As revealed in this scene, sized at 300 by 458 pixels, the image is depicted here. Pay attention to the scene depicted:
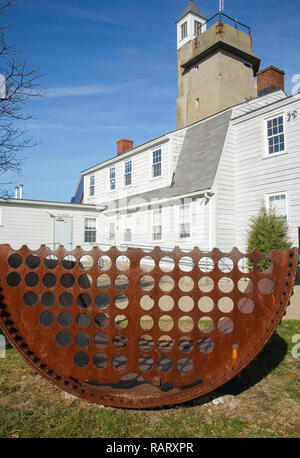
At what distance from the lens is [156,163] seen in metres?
18.1

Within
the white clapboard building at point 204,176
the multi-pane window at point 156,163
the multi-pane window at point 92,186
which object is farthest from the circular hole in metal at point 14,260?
the multi-pane window at point 92,186

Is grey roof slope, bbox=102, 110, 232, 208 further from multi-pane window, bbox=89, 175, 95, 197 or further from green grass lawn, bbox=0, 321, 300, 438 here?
green grass lawn, bbox=0, 321, 300, 438

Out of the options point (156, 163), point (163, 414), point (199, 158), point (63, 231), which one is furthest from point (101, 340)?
point (63, 231)

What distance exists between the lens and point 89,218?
21875 mm

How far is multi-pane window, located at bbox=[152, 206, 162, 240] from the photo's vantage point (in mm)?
16922

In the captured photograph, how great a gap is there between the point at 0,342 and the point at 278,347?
428 centimetres

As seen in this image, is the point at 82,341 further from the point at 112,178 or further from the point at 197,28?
the point at 197,28

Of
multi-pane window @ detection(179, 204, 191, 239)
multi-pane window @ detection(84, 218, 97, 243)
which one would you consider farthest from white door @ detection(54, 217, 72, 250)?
multi-pane window @ detection(179, 204, 191, 239)

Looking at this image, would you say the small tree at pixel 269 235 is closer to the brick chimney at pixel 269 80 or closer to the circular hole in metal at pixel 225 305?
the circular hole in metal at pixel 225 305

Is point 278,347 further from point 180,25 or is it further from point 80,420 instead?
point 180,25

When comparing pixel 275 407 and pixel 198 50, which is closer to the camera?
pixel 275 407

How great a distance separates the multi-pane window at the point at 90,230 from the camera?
21.7 meters
